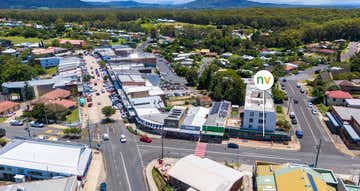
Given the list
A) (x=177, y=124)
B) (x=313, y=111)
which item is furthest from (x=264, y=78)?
(x=313, y=111)

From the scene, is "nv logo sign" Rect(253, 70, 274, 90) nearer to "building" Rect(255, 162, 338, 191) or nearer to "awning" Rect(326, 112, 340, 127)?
"building" Rect(255, 162, 338, 191)

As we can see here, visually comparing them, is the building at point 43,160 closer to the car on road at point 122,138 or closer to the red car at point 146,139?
the car on road at point 122,138

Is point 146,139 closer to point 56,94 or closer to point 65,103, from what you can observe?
point 65,103

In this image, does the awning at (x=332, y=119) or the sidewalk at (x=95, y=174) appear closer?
the sidewalk at (x=95, y=174)

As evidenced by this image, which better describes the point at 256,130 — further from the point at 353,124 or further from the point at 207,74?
the point at 207,74

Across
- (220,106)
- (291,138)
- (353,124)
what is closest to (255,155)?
(291,138)

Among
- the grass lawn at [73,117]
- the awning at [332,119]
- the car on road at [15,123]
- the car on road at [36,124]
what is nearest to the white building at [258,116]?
the awning at [332,119]

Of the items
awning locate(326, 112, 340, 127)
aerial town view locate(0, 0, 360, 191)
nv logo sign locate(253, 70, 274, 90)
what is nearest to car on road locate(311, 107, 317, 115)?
aerial town view locate(0, 0, 360, 191)
